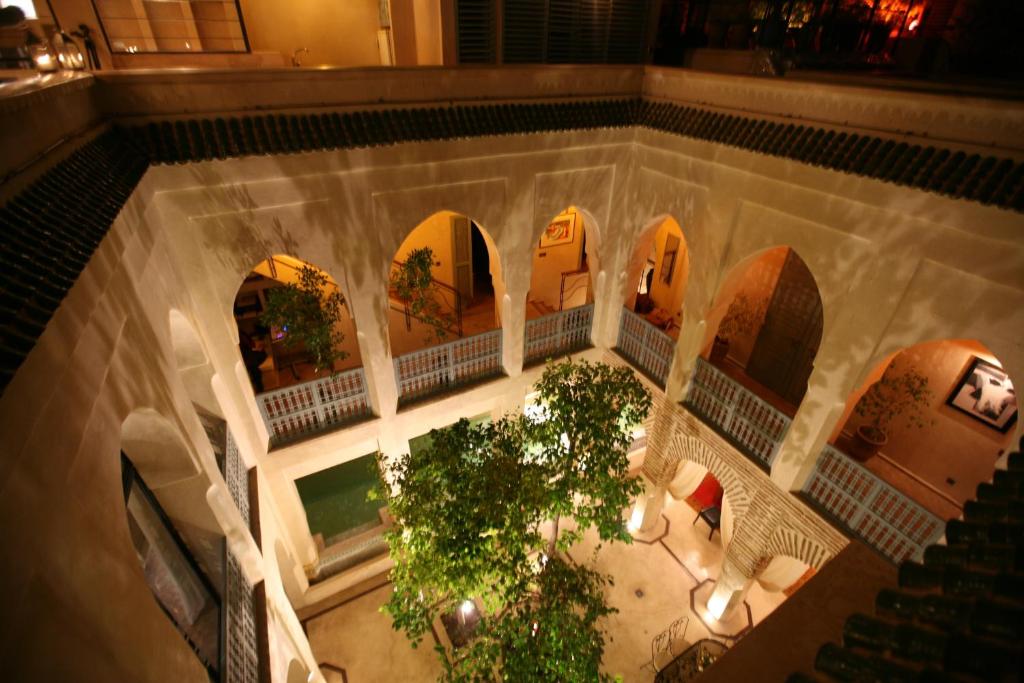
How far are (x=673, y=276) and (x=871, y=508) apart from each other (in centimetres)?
770

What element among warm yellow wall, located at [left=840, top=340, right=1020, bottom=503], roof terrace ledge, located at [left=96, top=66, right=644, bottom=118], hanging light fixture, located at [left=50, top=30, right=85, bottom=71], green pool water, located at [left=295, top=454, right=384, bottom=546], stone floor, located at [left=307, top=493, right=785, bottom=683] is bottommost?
stone floor, located at [left=307, top=493, right=785, bottom=683]

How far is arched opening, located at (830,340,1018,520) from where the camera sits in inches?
287

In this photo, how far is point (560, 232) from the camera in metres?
13.9

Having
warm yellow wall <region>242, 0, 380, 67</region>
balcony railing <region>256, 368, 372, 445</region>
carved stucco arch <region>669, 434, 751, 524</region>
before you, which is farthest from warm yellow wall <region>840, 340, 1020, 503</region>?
warm yellow wall <region>242, 0, 380, 67</region>

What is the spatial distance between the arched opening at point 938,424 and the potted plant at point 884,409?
0.04 feet

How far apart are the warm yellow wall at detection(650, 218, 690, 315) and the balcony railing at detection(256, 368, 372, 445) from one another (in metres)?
8.13

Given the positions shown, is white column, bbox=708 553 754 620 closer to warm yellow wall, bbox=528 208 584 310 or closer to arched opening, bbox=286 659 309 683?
arched opening, bbox=286 659 309 683

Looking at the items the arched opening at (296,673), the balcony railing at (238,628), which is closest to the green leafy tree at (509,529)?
the balcony railing at (238,628)

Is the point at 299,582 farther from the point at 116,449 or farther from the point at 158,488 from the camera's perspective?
the point at 116,449

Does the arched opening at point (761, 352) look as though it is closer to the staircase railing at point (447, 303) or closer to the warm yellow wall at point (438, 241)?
the staircase railing at point (447, 303)

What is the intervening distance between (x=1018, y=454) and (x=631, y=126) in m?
6.60

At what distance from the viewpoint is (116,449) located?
2.87m

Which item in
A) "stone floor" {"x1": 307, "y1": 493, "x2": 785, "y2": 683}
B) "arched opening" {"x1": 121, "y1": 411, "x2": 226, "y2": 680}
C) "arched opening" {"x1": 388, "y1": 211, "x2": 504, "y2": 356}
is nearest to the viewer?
"arched opening" {"x1": 121, "y1": 411, "x2": 226, "y2": 680}

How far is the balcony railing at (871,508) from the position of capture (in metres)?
5.68
